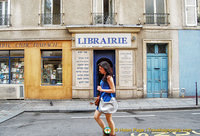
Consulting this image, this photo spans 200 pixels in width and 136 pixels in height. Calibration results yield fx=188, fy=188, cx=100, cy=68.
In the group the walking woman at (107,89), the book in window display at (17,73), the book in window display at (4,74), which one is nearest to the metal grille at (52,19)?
the book in window display at (17,73)

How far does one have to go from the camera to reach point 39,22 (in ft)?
36.4

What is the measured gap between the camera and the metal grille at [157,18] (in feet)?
37.3

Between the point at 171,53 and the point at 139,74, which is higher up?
the point at 171,53

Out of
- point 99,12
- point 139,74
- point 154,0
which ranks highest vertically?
point 154,0

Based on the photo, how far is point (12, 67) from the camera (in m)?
11.4

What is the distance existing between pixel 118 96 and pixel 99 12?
5104 mm

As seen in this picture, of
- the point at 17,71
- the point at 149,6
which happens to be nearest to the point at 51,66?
the point at 17,71

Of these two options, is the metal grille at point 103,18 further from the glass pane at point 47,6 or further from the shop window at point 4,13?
the shop window at point 4,13

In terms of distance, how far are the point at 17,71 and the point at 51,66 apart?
2082 mm

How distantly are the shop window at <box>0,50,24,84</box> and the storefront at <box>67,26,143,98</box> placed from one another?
3321mm

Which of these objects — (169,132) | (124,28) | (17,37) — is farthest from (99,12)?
(169,132)

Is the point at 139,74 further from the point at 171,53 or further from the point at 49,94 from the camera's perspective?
the point at 49,94

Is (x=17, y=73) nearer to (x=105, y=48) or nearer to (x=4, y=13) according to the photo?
(x=4, y=13)

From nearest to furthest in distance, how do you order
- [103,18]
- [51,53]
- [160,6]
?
[103,18] < [51,53] < [160,6]
